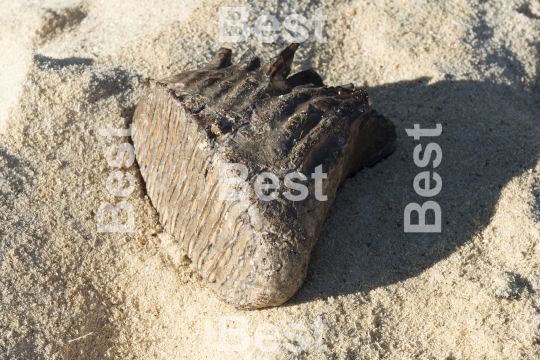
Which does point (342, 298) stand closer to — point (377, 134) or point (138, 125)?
point (377, 134)

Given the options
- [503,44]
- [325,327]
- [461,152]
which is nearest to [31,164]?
[325,327]

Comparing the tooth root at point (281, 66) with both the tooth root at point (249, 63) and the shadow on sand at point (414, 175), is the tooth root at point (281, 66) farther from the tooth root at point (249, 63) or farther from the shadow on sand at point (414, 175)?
the shadow on sand at point (414, 175)

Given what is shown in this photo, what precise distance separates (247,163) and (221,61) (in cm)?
83

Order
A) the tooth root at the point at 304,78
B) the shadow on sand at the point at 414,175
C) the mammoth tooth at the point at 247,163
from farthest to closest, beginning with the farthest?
1. the tooth root at the point at 304,78
2. the shadow on sand at the point at 414,175
3. the mammoth tooth at the point at 247,163

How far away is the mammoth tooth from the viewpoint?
2502 mm

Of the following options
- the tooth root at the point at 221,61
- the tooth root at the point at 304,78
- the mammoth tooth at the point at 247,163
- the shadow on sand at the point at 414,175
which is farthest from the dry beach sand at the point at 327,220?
the tooth root at the point at 304,78

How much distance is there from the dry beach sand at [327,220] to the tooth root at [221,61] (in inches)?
12.6

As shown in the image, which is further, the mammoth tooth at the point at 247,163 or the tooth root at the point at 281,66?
the tooth root at the point at 281,66

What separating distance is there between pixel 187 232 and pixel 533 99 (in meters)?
2.23

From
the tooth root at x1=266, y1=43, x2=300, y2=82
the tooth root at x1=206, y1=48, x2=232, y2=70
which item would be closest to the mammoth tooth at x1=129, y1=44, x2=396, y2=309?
the tooth root at x1=266, y1=43, x2=300, y2=82

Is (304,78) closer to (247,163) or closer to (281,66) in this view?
(281,66)

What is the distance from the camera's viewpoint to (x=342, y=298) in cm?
264

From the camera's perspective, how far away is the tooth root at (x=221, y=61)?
3.17m

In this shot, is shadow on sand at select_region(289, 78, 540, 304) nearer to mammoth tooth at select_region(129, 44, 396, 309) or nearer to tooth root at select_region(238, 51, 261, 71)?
mammoth tooth at select_region(129, 44, 396, 309)
